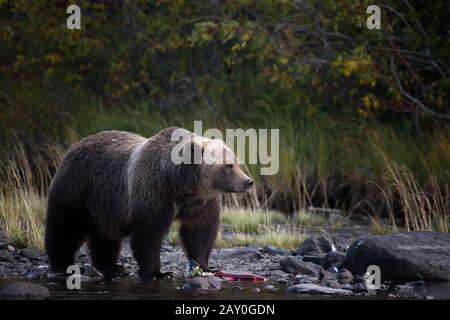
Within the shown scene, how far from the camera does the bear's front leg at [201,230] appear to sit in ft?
28.4

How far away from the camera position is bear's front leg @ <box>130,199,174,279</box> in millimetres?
8406

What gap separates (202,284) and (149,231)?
67 centimetres

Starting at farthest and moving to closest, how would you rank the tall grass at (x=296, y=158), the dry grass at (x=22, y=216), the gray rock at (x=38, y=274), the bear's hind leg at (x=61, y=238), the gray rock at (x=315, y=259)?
the tall grass at (x=296, y=158) < the dry grass at (x=22, y=216) < the gray rock at (x=315, y=259) < the bear's hind leg at (x=61, y=238) < the gray rock at (x=38, y=274)

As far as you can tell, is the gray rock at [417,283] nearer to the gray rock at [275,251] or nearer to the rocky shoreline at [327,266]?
the rocky shoreline at [327,266]

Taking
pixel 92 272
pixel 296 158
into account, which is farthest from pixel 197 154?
pixel 296 158

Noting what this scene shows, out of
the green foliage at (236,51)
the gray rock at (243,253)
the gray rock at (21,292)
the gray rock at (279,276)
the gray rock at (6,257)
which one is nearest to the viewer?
the gray rock at (21,292)

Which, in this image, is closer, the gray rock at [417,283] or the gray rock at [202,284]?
the gray rock at [202,284]

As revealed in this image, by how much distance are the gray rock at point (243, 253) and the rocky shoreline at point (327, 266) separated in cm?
1

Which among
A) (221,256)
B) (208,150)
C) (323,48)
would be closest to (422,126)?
(323,48)

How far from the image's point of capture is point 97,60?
17.6 meters

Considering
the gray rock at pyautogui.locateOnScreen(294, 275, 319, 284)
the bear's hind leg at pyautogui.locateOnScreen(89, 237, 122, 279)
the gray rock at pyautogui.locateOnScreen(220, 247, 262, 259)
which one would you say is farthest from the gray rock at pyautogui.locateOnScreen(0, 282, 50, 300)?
the gray rock at pyautogui.locateOnScreen(220, 247, 262, 259)

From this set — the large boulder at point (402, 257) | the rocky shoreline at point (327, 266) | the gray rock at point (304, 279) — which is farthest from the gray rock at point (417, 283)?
the gray rock at point (304, 279)

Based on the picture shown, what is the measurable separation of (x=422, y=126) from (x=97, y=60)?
242 inches
